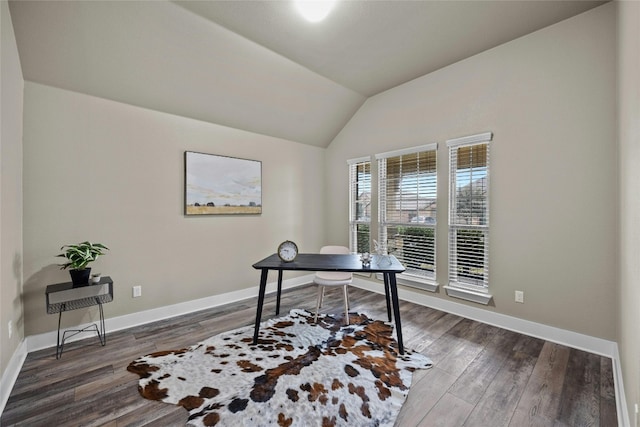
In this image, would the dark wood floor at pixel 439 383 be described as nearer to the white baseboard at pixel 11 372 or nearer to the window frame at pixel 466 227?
the white baseboard at pixel 11 372

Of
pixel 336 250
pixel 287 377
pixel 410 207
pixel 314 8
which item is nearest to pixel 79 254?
pixel 287 377

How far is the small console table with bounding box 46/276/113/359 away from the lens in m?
2.30

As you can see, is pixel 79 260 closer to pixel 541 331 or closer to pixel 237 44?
pixel 237 44

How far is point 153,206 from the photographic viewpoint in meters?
3.12

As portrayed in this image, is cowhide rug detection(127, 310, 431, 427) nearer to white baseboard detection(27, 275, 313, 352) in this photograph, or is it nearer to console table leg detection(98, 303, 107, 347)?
console table leg detection(98, 303, 107, 347)

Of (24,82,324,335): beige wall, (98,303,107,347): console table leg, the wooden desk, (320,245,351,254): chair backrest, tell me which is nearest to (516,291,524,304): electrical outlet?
the wooden desk

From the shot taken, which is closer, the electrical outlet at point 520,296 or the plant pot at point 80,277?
the plant pot at point 80,277

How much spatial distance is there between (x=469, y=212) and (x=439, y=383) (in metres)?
1.98

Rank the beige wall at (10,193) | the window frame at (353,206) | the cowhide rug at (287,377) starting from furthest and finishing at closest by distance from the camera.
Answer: the window frame at (353,206) < the beige wall at (10,193) < the cowhide rug at (287,377)

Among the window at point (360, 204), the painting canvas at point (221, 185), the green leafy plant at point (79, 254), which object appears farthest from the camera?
the window at point (360, 204)

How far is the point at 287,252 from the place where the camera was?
9.11 ft

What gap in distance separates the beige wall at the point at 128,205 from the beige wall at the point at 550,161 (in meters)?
2.85

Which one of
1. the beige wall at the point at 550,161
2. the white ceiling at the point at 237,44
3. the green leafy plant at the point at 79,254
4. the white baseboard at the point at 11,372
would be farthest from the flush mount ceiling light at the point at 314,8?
the white baseboard at the point at 11,372

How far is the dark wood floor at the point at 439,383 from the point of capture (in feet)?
5.48
